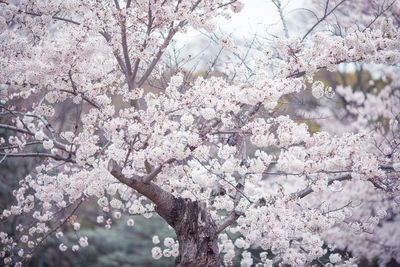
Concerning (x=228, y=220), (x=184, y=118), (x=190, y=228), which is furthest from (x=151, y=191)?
(x=228, y=220)

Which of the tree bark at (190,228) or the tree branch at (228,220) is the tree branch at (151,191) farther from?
the tree branch at (228,220)

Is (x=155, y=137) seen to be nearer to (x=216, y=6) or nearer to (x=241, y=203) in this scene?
(x=241, y=203)

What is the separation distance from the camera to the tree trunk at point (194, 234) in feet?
12.3

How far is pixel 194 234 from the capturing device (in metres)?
3.81

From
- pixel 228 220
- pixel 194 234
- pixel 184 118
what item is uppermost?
pixel 184 118

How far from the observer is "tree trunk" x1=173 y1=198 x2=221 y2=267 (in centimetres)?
376

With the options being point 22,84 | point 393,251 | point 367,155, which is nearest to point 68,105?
point 22,84

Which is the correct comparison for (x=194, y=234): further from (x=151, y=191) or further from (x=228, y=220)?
(x=151, y=191)

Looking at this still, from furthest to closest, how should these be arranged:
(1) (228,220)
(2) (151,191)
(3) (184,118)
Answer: (1) (228,220) < (2) (151,191) < (3) (184,118)

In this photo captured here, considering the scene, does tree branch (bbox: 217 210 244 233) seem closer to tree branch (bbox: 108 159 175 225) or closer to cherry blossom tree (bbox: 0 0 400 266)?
cherry blossom tree (bbox: 0 0 400 266)

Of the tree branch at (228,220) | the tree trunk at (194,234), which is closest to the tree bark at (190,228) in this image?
the tree trunk at (194,234)

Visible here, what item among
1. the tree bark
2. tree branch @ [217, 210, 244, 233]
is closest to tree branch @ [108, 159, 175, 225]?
the tree bark

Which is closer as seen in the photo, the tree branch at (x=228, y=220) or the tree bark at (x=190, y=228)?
the tree bark at (x=190, y=228)

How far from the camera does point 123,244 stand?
8.18 meters
